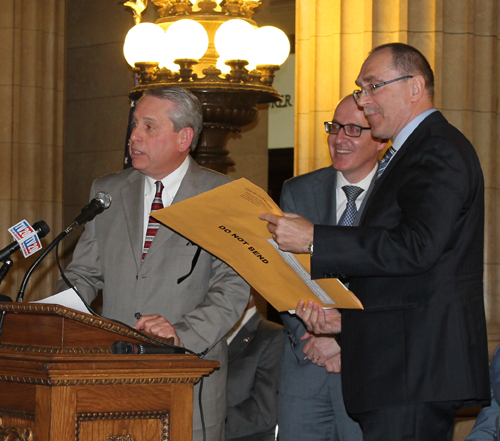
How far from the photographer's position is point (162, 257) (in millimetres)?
3104

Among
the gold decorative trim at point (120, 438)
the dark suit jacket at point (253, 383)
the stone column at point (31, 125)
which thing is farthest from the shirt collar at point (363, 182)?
the stone column at point (31, 125)

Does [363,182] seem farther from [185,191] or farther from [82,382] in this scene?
[82,382]

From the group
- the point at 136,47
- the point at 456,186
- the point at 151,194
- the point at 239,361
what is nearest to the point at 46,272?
the point at 136,47

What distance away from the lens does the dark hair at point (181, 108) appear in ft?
10.7

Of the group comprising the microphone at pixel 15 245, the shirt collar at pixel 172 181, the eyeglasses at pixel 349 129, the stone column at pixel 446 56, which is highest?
the stone column at pixel 446 56

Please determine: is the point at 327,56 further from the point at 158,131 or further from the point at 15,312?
the point at 15,312

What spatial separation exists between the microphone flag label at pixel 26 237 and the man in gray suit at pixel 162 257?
494 millimetres

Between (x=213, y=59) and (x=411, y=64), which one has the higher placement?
(x=213, y=59)

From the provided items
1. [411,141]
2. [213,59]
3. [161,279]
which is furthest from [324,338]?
[213,59]

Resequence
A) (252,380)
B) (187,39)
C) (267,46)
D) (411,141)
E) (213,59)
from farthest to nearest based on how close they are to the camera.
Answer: (213,59) < (267,46) < (187,39) < (252,380) < (411,141)

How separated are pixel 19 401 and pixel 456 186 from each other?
1.37 m

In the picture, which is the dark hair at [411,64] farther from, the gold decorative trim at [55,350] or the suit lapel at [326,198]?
the gold decorative trim at [55,350]

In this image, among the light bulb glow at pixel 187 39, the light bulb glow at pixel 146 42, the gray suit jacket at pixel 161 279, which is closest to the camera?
the gray suit jacket at pixel 161 279

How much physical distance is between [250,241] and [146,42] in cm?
331
